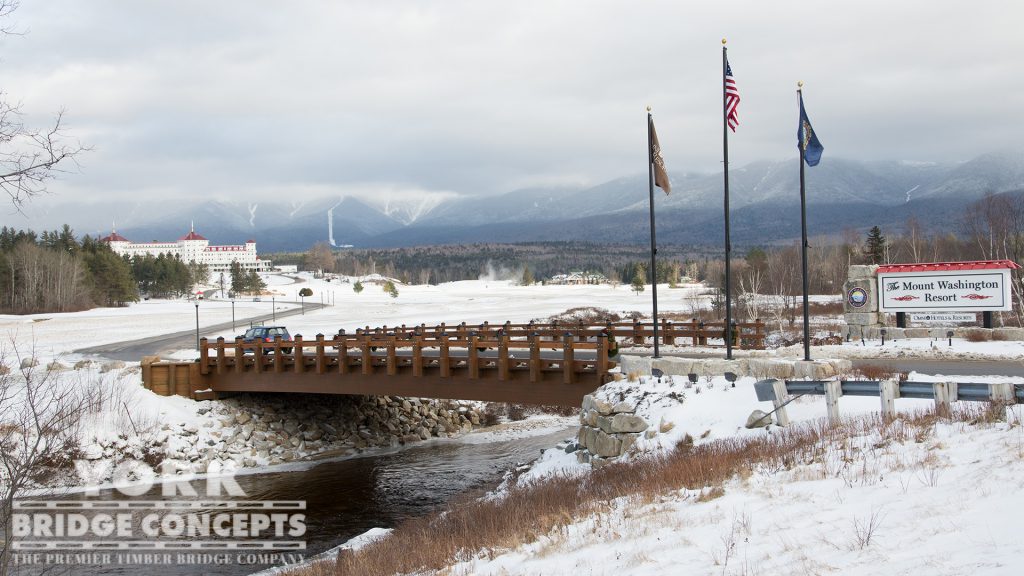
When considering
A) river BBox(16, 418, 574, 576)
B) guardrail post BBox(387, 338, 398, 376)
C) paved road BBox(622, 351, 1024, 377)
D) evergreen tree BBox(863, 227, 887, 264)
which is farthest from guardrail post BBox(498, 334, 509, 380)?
evergreen tree BBox(863, 227, 887, 264)

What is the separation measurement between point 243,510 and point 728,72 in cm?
1741

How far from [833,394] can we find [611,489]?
13.7 feet

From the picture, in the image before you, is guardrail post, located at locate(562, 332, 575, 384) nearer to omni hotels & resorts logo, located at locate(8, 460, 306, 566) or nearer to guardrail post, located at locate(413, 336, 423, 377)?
guardrail post, located at locate(413, 336, 423, 377)

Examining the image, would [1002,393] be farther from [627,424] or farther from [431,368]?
Result: [431,368]

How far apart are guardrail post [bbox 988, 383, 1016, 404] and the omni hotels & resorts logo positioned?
13.7 m

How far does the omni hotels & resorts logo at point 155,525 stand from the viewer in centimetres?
1691

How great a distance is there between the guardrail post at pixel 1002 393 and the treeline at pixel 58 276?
325 feet

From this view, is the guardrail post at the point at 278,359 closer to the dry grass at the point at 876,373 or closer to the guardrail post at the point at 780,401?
the guardrail post at the point at 780,401

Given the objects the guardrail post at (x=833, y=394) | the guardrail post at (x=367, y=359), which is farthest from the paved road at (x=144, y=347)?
the guardrail post at (x=833, y=394)

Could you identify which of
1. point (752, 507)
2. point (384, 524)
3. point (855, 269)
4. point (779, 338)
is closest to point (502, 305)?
point (779, 338)

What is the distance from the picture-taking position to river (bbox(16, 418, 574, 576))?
58.8ft

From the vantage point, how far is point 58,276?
94000 millimetres

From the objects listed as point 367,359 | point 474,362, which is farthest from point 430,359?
point 367,359

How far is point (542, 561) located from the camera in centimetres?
876
